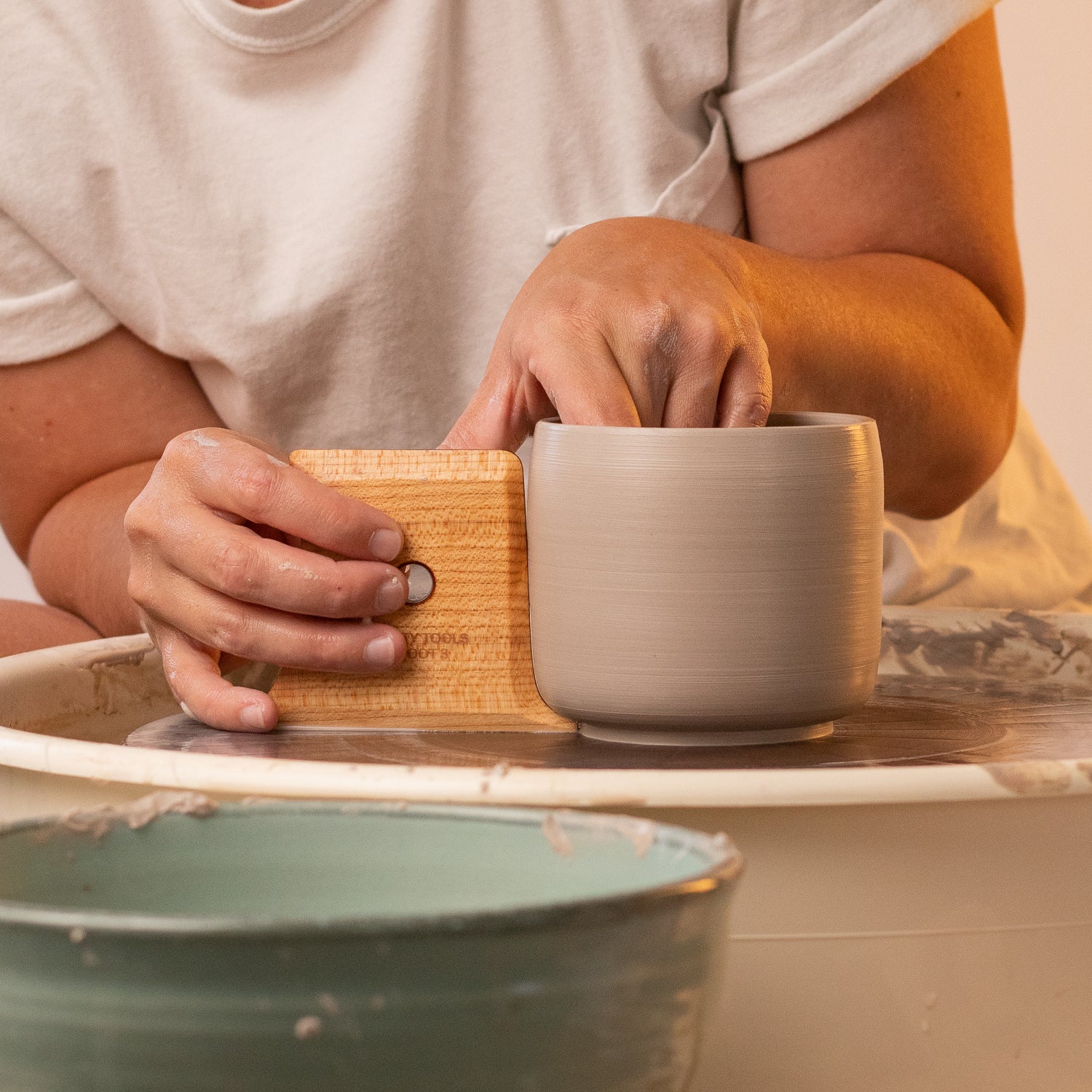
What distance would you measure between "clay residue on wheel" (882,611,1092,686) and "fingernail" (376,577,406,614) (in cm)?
34

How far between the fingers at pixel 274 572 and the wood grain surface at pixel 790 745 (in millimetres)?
53

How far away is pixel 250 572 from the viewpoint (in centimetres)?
55

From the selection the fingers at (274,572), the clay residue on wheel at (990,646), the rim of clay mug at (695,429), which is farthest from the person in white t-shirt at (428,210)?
the fingers at (274,572)

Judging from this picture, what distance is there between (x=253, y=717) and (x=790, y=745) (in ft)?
0.70

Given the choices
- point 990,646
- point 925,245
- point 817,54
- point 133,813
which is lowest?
point 990,646

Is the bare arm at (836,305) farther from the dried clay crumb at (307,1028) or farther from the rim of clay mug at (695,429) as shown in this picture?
the dried clay crumb at (307,1028)

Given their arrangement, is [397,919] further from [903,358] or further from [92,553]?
[92,553]

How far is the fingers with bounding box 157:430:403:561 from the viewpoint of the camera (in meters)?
0.53

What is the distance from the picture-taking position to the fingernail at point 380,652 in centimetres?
54

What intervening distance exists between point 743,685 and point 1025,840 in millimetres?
118

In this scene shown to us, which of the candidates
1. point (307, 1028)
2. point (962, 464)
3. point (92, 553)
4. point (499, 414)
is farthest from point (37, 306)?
point (307, 1028)

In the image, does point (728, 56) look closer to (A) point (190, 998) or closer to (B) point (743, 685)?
(B) point (743, 685)

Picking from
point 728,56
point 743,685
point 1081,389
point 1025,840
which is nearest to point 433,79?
point 728,56

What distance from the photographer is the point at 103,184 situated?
3.30 ft
